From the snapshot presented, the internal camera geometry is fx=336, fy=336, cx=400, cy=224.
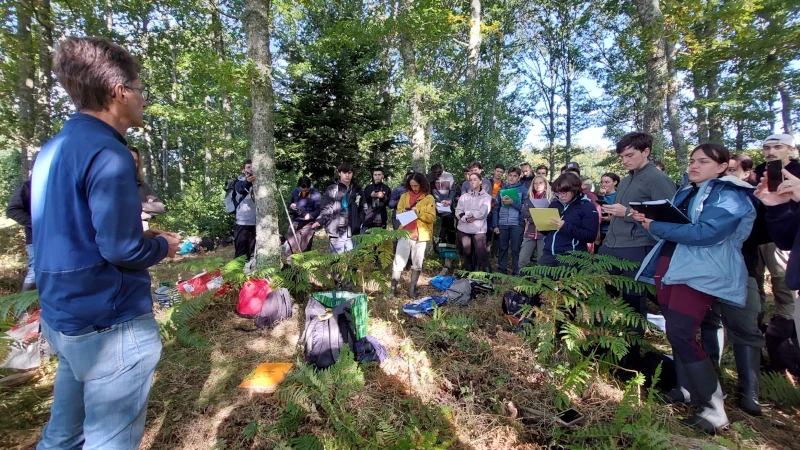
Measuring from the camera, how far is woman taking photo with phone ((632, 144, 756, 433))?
2.38 metres

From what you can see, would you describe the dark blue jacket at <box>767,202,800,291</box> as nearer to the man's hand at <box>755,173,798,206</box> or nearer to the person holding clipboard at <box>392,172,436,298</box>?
the man's hand at <box>755,173,798,206</box>

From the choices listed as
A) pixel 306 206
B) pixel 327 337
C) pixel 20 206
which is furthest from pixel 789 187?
pixel 20 206

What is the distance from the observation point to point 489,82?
44.9 feet

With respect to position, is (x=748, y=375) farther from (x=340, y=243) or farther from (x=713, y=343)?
(x=340, y=243)

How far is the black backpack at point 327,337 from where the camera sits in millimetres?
3035

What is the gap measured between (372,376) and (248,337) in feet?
5.48

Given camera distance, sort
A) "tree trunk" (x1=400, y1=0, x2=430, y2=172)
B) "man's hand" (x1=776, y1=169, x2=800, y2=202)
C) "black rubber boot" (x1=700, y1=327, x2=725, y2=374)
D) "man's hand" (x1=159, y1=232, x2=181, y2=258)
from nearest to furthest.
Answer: "man's hand" (x1=159, y1=232, x2=181, y2=258), "man's hand" (x1=776, y1=169, x2=800, y2=202), "black rubber boot" (x1=700, y1=327, x2=725, y2=374), "tree trunk" (x1=400, y1=0, x2=430, y2=172)

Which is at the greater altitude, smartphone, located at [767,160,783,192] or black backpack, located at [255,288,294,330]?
smartphone, located at [767,160,783,192]

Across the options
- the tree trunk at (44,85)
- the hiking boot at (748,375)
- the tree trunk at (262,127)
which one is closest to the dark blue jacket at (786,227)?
the hiking boot at (748,375)

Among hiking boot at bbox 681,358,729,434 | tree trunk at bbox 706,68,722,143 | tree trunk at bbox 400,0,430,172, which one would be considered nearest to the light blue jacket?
hiking boot at bbox 681,358,729,434

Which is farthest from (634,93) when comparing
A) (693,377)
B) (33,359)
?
(33,359)

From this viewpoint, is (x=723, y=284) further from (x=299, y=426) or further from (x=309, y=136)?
(x=309, y=136)

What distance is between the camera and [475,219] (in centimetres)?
548

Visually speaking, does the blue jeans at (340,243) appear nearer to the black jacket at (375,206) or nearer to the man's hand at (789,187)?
the black jacket at (375,206)
